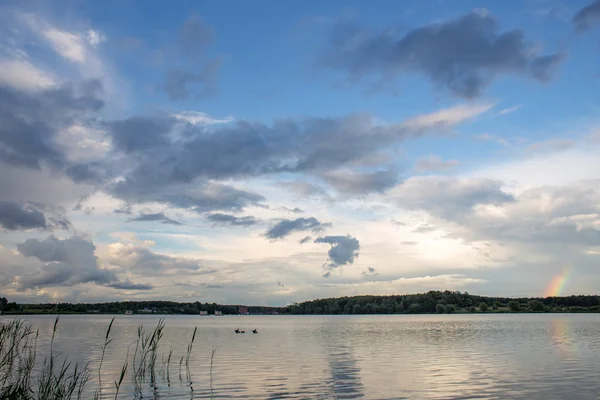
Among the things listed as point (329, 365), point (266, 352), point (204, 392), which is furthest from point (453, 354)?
point (204, 392)

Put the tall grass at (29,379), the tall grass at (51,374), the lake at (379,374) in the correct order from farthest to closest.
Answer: the lake at (379,374)
the tall grass at (51,374)
the tall grass at (29,379)

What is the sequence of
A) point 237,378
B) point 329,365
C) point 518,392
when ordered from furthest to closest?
point 329,365 → point 237,378 → point 518,392

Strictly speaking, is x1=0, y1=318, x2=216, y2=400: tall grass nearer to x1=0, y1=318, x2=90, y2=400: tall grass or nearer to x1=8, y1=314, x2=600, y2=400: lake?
x1=0, y1=318, x2=90, y2=400: tall grass

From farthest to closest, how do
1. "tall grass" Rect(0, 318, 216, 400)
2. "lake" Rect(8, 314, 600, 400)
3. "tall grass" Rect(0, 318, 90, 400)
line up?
1. "lake" Rect(8, 314, 600, 400)
2. "tall grass" Rect(0, 318, 216, 400)
3. "tall grass" Rect(0, 318, 90, 400)

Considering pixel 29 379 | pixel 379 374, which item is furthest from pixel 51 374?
pixel 379 374

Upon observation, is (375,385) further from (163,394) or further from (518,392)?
(163,394)

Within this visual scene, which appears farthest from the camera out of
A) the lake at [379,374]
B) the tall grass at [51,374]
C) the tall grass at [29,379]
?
the lake at [379,374]

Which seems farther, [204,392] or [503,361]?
[503,361]

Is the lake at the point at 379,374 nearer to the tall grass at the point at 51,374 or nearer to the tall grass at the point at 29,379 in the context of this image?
the tall grass at the point at 51,374

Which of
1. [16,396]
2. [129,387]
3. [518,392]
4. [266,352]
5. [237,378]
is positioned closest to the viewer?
[16,396]

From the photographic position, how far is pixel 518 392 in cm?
3509

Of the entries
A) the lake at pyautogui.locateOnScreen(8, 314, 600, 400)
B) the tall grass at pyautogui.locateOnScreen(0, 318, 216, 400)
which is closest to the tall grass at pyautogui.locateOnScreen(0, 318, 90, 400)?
the tall grass at pyautogui.locateOnScreen(0, 318, 216, 400)

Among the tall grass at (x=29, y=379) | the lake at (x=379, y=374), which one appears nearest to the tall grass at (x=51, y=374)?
the tall grass at (x=29, y=379)

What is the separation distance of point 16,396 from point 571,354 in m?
56.7
